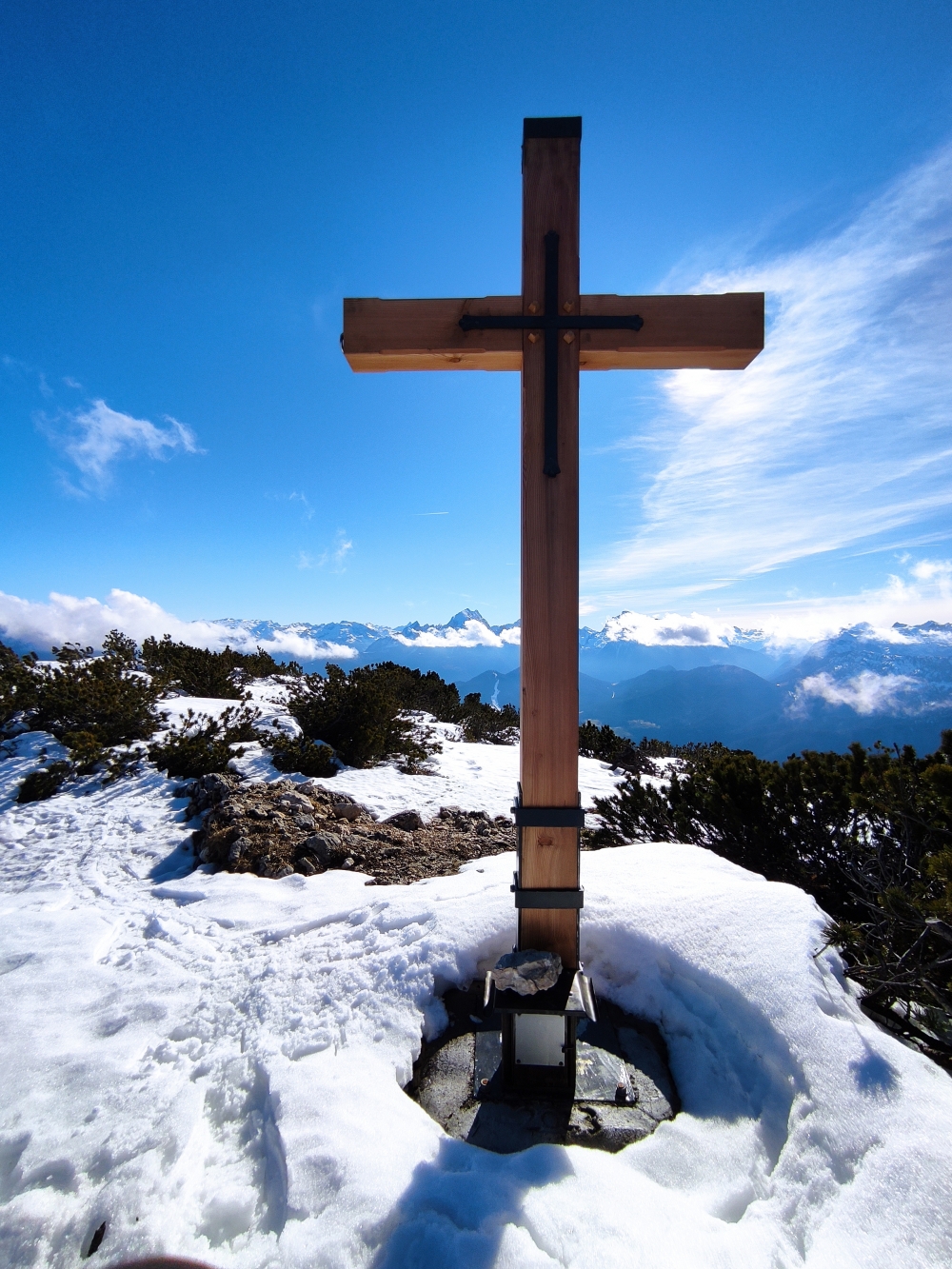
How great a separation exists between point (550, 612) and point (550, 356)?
0.91 m

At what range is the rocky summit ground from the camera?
3719 millimetres

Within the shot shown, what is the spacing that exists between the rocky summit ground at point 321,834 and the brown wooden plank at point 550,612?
73.1 inches

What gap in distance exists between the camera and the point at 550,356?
1993 mm

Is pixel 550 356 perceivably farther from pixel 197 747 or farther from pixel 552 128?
pixel 197 747

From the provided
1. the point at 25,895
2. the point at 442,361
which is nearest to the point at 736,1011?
the point at 442,361

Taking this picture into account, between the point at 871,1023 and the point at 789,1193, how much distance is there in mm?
772

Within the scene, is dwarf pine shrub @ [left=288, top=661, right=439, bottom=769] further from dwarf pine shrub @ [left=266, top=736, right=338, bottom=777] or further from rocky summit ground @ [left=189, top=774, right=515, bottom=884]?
rocky summit ground @ [left=189, top=774, right=515, bottom=884]

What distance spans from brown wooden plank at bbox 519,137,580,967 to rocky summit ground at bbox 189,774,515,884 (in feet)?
6.09

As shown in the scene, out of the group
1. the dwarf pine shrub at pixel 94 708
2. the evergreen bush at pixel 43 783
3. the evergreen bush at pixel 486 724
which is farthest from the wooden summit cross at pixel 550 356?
the evergreen bush at pixel 486 724

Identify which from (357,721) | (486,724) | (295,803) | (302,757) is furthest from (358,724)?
(486,724)

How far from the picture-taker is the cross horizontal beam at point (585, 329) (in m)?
2.06

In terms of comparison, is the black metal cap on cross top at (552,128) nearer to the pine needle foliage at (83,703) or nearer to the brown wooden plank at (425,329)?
the brown wooden plank at (425,329)

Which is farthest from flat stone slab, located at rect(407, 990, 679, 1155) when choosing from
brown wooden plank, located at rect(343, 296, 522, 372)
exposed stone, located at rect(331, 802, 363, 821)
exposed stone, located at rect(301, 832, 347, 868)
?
exposed stone, located at rect(331, 802, 363, 821)

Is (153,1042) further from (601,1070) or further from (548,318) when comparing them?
(548,318)
